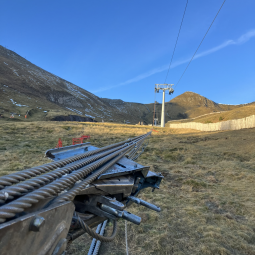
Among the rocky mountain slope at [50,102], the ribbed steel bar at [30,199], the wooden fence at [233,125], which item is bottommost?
the ribbed steel bar at [30,199]

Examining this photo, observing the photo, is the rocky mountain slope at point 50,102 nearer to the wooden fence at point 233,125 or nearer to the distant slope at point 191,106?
the distant slope at point 191,106

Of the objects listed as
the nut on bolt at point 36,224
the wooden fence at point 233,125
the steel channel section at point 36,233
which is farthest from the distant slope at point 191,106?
the nut on bolt at point 36,224

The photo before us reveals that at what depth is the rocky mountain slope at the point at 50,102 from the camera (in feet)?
173

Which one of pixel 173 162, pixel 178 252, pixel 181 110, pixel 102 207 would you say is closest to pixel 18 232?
Result: pixel 102 207

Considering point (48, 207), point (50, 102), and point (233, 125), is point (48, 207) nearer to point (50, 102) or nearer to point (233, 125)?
point (233, 125)

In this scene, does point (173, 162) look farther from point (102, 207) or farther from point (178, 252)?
point (102, 207)

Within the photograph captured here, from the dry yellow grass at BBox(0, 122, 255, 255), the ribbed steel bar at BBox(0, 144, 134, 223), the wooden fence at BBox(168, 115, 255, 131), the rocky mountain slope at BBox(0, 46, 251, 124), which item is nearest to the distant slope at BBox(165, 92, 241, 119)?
the rocky mountain slope at BBox(0, 46, 251, 124)

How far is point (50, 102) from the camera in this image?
83562mm

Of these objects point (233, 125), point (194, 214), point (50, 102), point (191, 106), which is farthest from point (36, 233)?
point (191, 106)

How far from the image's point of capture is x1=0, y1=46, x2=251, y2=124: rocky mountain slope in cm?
5262

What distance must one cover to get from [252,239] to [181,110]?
162938 millimetres

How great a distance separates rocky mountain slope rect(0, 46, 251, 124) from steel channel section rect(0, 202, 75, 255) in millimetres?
43811

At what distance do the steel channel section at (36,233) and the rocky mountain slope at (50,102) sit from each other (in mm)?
43811

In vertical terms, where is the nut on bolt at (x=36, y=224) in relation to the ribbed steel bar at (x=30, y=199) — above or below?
below
